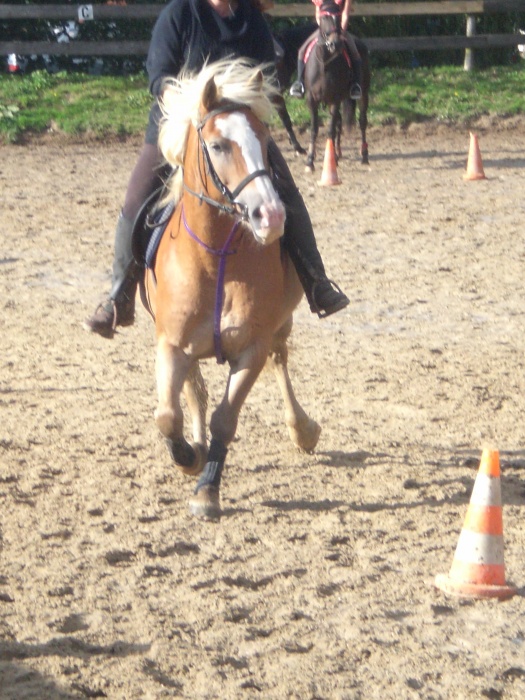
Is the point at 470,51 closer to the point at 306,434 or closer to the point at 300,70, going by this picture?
the point at 300,70

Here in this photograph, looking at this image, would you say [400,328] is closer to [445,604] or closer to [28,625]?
[445,604]

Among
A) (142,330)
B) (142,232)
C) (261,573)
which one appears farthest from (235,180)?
(142,330)

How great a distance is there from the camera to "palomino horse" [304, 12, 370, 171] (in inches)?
623

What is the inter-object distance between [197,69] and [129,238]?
94 cm

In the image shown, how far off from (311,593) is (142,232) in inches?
86.4

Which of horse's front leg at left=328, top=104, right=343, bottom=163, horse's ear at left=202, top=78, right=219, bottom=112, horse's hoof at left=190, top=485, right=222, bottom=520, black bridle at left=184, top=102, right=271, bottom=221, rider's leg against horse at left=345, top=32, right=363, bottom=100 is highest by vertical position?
horse's ear at left=202, top=78, right=219, bottom=112

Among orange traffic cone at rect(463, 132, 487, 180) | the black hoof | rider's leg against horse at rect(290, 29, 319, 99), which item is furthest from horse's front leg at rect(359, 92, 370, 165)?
the black hoof

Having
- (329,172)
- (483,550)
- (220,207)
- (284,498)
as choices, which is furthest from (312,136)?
(483,550)

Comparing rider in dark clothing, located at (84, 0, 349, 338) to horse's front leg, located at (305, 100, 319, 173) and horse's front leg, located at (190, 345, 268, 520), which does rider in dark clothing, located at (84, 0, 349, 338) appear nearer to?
horse's front leg, located at (190, 345, 268, 520)

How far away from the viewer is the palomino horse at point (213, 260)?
5.02m

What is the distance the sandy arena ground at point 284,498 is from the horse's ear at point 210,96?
6.55ft

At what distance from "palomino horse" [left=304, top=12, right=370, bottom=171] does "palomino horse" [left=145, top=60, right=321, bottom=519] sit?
10331 mm

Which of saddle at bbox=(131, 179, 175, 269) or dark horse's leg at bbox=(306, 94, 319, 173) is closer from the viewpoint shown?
saddle at bbox=(131, 179, 175, 269)

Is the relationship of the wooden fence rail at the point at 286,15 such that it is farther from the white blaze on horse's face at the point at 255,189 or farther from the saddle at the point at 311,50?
the white blaze on horse's face at the point at 255,189
